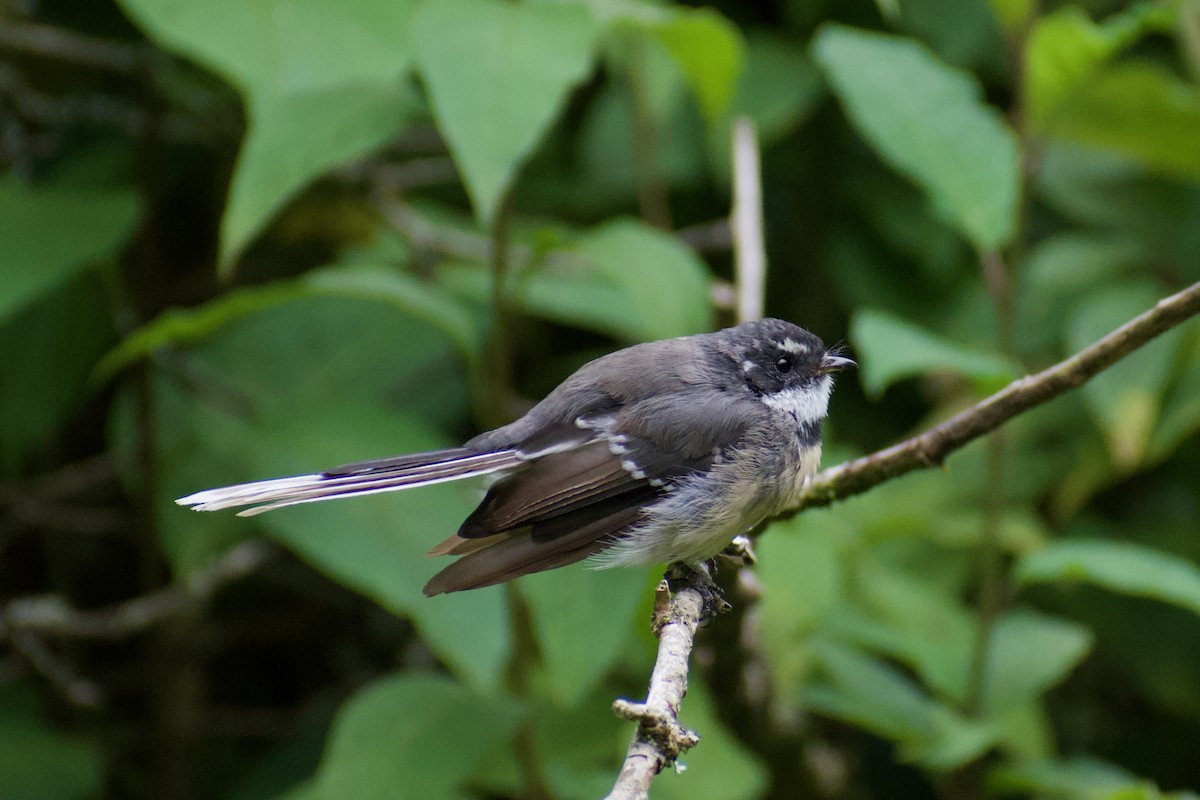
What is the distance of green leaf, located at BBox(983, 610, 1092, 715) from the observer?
305 cm

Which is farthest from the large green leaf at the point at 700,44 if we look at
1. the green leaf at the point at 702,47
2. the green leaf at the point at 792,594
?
the green leaf at the point at 792,594

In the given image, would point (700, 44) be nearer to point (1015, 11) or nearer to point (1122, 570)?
point (1015, 11)

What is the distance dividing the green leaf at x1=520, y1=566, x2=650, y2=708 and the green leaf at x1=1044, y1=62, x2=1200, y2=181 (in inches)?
74.9

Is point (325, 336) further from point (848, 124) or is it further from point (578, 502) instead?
point (848, 124)

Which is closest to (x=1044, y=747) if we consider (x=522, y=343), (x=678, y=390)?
(x=678, y=390)

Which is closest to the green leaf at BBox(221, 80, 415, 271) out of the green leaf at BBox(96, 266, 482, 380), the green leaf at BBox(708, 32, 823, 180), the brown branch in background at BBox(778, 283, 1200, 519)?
the green leaf at BBox(96, 266, 482, 380)

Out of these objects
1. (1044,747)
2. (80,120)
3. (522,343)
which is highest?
(80,120)

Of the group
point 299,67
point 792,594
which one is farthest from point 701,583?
point 299,67

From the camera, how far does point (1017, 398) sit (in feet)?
6.56

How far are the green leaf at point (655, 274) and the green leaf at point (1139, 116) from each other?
4.44 feet

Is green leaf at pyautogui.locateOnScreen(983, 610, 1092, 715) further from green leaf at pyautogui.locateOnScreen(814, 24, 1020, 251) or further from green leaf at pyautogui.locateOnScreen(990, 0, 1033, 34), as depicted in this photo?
green leaf at pyautogui.locateOnScreen(990, 0, 1033, 34)

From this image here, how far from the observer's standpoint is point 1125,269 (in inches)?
163

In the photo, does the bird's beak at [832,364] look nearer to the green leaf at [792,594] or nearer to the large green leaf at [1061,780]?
the green leaf at [792,594]

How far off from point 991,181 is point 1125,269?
1626 mm
